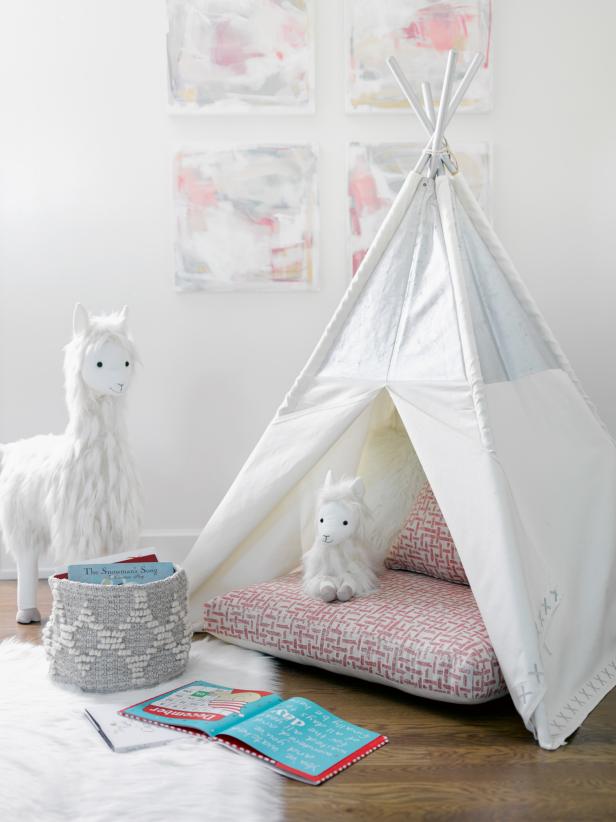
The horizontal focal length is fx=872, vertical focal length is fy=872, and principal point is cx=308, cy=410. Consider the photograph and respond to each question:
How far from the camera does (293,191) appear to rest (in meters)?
3.19

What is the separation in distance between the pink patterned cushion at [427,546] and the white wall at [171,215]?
0.85m

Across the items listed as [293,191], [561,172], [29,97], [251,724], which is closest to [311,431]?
[251,724]

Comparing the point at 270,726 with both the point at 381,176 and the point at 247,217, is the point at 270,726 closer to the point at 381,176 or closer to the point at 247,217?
the point at 247,217

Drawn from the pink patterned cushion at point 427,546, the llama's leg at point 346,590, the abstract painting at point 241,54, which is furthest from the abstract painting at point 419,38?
the llama's leg at point 346,590

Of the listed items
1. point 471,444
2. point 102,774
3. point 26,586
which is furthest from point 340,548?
point 26,586

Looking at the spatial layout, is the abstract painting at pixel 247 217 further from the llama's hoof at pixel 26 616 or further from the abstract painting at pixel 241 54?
the llama's hoof at pixel 26 616

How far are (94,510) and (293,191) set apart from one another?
4.55 feet

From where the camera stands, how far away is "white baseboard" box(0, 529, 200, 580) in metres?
3.28

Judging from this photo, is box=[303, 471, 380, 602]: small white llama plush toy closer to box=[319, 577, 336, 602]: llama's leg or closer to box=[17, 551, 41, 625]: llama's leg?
box=[319, 577, 336, 602]: llama's leg

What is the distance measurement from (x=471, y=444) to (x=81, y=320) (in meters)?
1.21

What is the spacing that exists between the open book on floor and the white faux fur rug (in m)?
0.04

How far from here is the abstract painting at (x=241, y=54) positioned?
313cm

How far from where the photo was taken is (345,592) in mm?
2373

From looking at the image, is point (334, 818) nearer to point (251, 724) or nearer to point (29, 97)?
point (251, 724)
